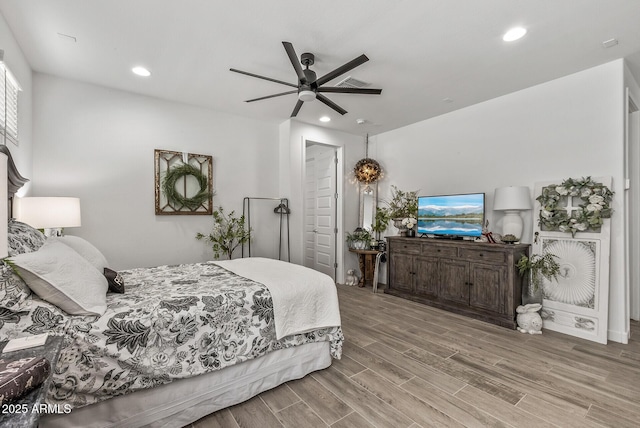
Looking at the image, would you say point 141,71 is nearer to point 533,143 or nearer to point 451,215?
point 451,215

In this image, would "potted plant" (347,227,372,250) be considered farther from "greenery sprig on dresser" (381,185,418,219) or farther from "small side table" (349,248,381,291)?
"greenery sprig on dresser" (381,185,418,219)

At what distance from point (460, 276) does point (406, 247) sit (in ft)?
2.82

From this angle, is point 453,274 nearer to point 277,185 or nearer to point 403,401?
point 403,401

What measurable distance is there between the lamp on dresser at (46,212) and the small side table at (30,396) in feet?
6.63

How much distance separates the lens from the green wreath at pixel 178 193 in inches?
152

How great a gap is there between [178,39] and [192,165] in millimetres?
1803

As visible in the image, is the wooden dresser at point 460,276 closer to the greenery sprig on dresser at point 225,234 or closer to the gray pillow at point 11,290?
the greenery sprig on dresser at point 225,234

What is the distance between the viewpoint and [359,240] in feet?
16.6

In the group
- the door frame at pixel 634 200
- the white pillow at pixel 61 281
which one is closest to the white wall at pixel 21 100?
the white pillow at pixel 61 281

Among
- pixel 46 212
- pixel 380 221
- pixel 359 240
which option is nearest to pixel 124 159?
pixel 46 212

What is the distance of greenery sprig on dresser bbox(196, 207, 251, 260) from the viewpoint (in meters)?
4.18

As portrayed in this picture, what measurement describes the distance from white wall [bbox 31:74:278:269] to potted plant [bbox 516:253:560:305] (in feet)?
12.4

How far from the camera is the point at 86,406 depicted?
1.52 metres

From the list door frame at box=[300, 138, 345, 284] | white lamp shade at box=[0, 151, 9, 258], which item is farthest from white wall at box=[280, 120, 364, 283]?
white lamp shade at box=[0, 151, 9, 258]
